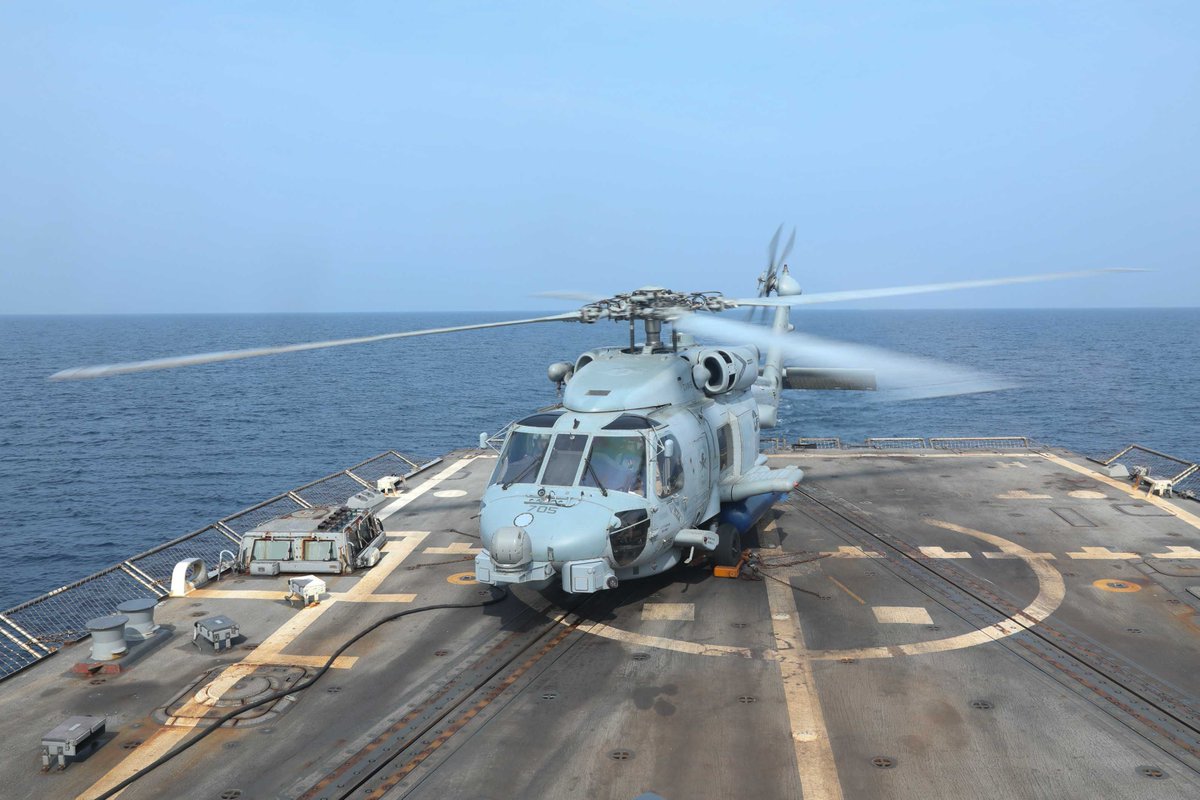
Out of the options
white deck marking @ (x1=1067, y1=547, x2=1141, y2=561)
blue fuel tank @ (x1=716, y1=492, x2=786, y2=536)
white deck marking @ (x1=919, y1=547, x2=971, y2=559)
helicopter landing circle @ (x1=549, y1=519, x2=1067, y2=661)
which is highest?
blue fuel tank @ (x1=716, y1=492, x2=786, y2=536)

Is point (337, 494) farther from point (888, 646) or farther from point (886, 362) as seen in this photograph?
point (886, 362)

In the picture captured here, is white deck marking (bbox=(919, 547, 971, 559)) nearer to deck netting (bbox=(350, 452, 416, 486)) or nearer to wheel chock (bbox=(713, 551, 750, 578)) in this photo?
wheel chock (bbox=(713, 551, 750, 578))

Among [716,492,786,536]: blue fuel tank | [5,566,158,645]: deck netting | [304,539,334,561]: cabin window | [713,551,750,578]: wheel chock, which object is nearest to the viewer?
[713,551,750,578]: wheel chock

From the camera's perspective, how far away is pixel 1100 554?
61.8ft

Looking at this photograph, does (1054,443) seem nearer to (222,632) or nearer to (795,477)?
(795,477)

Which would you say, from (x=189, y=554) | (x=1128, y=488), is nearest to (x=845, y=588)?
(x=1128, y=488)

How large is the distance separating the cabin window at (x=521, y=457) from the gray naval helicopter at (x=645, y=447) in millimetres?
26

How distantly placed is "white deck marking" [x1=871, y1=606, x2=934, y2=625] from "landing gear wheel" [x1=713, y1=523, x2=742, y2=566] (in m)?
3.17

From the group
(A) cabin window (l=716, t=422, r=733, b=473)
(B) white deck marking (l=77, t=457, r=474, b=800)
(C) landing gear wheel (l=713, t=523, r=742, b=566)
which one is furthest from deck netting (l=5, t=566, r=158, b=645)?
(A) cabin window (l=716, t=422, r=733, b=473)

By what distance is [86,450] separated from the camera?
166 ft

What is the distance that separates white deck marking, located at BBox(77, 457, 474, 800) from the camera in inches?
414

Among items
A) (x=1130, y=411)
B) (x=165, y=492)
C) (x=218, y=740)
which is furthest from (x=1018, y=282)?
(x=1130, y=411)

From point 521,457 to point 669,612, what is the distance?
403 cm

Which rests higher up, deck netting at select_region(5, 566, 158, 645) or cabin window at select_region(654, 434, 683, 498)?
cabin window at select_region(654, 434, 683, 498)
